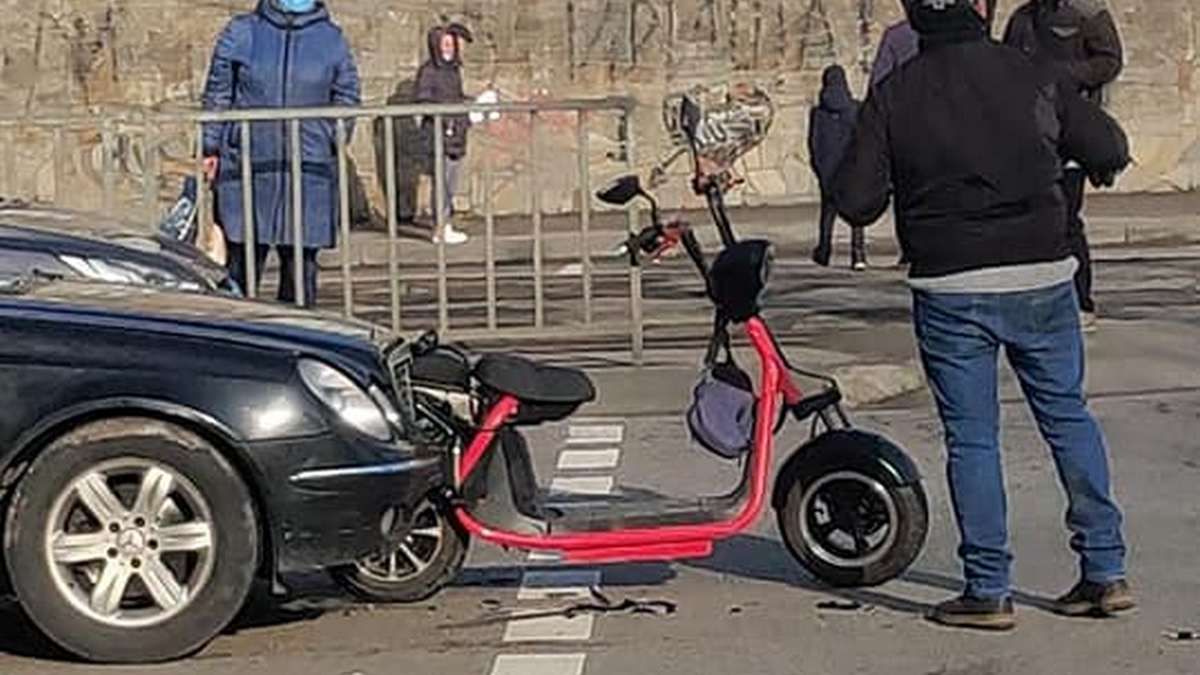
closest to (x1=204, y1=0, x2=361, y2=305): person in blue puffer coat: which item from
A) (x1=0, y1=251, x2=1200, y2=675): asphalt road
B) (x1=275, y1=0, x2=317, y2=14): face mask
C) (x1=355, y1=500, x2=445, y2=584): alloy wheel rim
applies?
(x1=275, y1=0, x2=317, y2=14): face mask

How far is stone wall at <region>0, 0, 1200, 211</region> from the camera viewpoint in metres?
24.5

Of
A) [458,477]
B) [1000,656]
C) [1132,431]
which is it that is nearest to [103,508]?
[458,477]

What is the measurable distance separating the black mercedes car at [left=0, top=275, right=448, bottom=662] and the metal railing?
16.7ft

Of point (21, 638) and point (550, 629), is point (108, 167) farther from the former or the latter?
point (550, 629)

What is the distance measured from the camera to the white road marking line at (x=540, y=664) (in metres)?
7.73

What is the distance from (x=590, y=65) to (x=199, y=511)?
57.0 feet

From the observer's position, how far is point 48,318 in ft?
26.0

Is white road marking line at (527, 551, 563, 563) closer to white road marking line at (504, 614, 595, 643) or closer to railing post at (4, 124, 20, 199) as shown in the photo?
white road marking line at (504, 614, 595, 643)

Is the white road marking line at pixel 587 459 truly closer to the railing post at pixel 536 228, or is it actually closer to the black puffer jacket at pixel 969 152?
the railing post at pixel 536 228

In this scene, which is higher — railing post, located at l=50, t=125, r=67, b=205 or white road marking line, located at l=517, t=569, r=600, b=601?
railing post, located at l=50, t=125, r=67, b=205

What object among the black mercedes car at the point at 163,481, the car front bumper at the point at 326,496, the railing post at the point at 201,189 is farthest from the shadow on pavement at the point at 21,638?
the railing post at the point at 201,189

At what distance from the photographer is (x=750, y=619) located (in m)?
8.37

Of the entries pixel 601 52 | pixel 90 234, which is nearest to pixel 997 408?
pixel 90 234

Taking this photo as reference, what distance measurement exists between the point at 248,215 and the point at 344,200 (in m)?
0.52
